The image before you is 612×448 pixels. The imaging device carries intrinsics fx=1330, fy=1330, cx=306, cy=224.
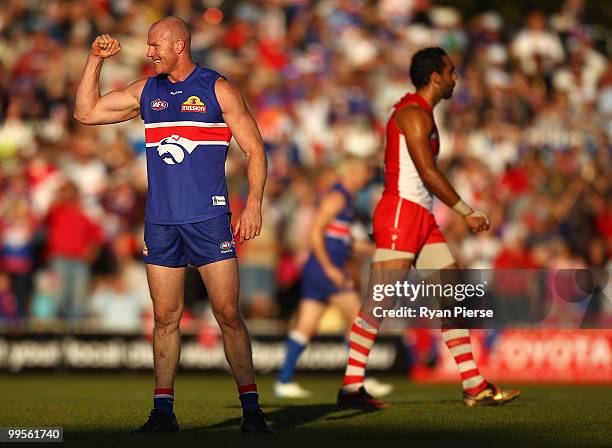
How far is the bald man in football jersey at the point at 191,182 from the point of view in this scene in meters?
9.16

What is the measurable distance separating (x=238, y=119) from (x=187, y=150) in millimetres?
415

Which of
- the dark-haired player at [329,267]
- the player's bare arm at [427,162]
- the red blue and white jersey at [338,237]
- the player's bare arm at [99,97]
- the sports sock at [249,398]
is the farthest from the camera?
the red blue and white jersey at [338,237]

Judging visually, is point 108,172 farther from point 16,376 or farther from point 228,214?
point 228,214

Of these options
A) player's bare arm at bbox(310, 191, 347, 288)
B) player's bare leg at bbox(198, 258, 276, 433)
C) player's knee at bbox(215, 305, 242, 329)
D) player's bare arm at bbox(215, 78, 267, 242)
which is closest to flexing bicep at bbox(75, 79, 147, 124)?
player's bare arm at bbox(215, 78, 267, 242)

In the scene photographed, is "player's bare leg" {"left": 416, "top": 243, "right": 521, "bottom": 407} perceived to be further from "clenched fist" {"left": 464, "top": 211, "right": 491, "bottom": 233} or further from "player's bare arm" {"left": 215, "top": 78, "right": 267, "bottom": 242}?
"player's bare arm" {"left": 215, "top": 78, "right": 267, "bottom": 242}

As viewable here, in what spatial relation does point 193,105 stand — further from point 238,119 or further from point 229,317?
point 229,317

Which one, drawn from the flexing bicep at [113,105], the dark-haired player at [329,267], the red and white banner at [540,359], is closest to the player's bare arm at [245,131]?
the flexing bicep at [113,105]

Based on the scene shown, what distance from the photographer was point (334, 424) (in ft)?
32.5

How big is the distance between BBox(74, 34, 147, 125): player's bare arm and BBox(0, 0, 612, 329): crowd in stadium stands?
997cm

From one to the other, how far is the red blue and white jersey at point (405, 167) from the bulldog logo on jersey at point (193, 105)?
2654mm

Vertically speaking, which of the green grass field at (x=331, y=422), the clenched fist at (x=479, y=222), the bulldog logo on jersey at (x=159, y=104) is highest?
the bulldog logo on jersey at (x=159, y=104)

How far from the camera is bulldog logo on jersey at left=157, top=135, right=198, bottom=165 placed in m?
9.17

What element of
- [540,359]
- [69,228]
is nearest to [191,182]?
[69,228]

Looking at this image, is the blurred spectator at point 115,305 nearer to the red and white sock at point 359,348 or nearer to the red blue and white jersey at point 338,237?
the red blue and white jersey at point 338,237
